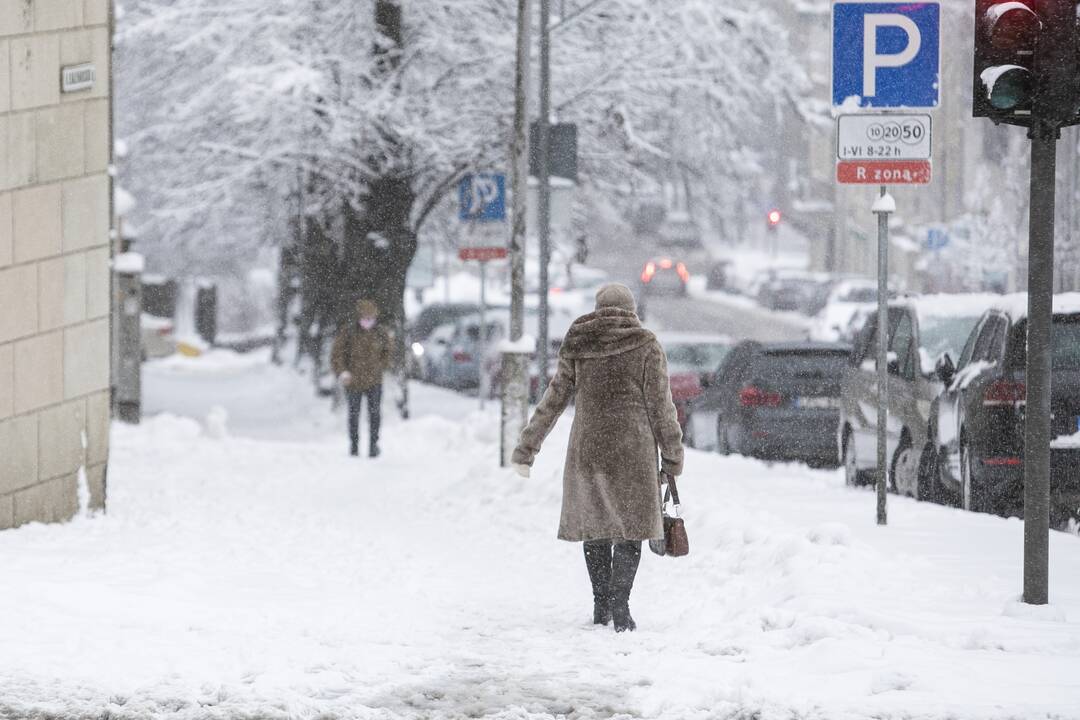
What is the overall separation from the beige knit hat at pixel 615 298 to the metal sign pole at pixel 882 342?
2.79 meters

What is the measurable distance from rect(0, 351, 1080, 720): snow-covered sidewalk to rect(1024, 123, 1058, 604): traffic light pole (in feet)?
1.08

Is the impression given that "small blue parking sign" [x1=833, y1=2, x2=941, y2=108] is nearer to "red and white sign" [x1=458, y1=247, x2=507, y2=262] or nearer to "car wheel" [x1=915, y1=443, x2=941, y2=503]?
"car wheel" [x1=915, y1=443, x2=941, y2=503]

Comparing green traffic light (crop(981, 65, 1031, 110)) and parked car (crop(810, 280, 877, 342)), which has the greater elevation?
green traffic light (crop(981, 65, 1031, 110))

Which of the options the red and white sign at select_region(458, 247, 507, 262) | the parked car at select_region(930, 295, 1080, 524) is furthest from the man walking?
Result: the parked car at select_region(930, 295, 1080, 524)

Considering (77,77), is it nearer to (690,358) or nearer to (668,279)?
(690,358)

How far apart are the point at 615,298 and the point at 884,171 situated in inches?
114

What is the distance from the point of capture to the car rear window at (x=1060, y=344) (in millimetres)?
11742

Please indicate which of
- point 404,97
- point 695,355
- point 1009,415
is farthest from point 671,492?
point 695,355

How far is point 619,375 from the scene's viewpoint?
860cm

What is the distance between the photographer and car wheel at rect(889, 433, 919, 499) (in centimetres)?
1427

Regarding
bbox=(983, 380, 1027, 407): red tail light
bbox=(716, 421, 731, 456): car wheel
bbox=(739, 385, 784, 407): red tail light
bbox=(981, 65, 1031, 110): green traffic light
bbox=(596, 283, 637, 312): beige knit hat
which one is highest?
bbox=(981, 65, 1031, 110): green traffic light

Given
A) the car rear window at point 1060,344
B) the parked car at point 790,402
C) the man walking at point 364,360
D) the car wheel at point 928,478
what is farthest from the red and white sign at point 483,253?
the car rear window at point 1060,344

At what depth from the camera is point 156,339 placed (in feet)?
156

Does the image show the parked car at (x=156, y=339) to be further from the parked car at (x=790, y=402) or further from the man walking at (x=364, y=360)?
the parked car at (x=790, y=402)
